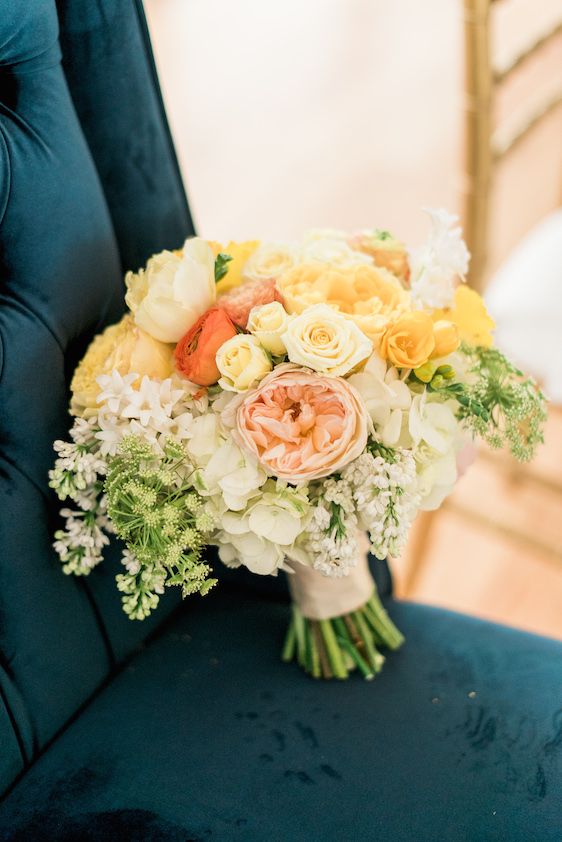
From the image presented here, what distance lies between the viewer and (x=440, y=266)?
0.71 meters

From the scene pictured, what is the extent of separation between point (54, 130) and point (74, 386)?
0.25 meters

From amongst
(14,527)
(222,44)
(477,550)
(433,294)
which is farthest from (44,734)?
(222,44)

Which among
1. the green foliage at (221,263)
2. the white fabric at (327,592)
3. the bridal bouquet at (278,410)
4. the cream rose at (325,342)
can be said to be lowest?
the white fabric at (327,592)

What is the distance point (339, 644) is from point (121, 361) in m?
0.40

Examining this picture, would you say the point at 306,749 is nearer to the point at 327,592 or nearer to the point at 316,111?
the point at 327,592

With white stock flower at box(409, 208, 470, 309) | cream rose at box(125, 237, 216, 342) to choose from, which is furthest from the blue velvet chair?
white stock flower at box(409, 208, 470, 309)

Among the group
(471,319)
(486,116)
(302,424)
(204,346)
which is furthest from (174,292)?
(486,116)

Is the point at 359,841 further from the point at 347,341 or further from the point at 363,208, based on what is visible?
the point at 363,208

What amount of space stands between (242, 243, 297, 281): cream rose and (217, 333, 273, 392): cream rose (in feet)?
0.34

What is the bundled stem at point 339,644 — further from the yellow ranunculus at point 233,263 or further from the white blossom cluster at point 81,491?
the yellow ranunculus at point 233,263

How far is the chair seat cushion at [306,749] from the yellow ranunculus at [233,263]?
1.39 ft

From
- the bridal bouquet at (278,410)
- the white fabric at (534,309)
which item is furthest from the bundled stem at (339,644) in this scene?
the white fabric at (534,309)

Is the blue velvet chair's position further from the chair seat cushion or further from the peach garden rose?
the peach garden rose

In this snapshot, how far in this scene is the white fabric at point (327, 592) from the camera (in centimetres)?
79
